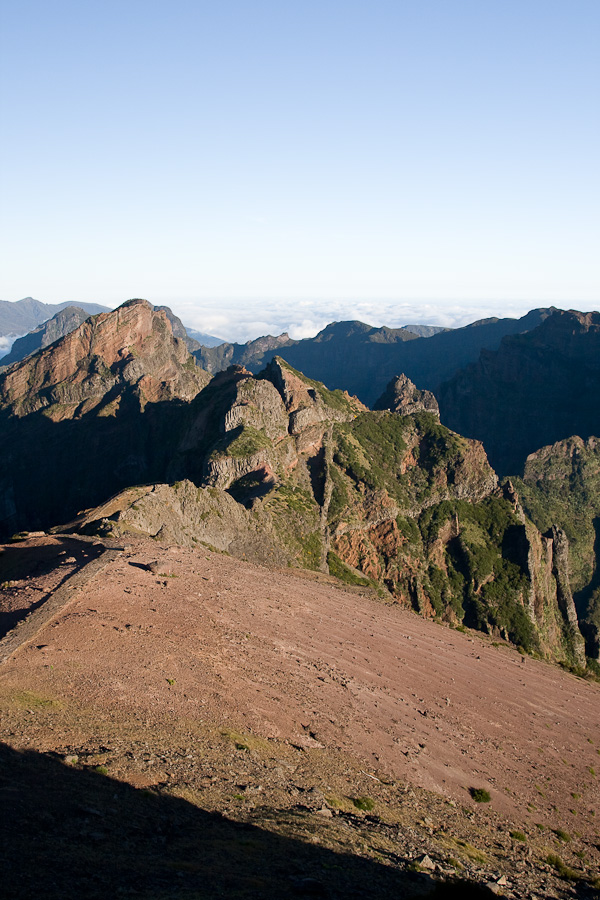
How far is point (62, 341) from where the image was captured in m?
171

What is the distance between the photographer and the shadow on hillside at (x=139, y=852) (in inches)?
586

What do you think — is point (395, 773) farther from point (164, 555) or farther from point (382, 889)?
point (164, 555)

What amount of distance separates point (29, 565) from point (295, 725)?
21329 mm

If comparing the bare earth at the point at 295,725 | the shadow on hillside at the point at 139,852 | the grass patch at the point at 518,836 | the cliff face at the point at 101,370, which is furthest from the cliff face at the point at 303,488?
the shadow on hillside at the point at 139,852

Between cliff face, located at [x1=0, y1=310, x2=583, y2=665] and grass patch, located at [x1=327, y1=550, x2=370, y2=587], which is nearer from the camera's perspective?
cliff face, located at [x1=0, y1=310, x2=583, y2=665]

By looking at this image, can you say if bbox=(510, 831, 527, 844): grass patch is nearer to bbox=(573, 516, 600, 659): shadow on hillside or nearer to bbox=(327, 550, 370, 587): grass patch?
bbox=(327, 550, 370, 587): grass patch

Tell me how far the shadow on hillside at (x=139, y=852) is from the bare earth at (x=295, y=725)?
0.20 meters

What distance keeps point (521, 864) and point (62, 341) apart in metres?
171

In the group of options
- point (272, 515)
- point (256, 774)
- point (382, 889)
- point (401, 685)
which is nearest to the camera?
point (382, 889)

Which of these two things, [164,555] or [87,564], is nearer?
[87,564]

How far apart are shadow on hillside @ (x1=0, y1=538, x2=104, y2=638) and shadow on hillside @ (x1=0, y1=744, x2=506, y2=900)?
42.0 feet

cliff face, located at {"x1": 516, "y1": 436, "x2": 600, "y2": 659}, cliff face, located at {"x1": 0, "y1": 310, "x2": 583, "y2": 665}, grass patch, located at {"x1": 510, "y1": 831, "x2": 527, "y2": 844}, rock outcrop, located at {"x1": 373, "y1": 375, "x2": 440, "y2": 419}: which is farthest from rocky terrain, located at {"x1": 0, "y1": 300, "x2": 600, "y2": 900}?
cliff face, located at {"x1": 516, "y1": 436, "x2": 600, "y2": 659}

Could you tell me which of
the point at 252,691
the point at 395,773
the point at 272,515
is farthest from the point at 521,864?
the point at 272,515

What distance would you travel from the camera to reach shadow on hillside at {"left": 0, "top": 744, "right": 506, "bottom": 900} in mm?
14883
